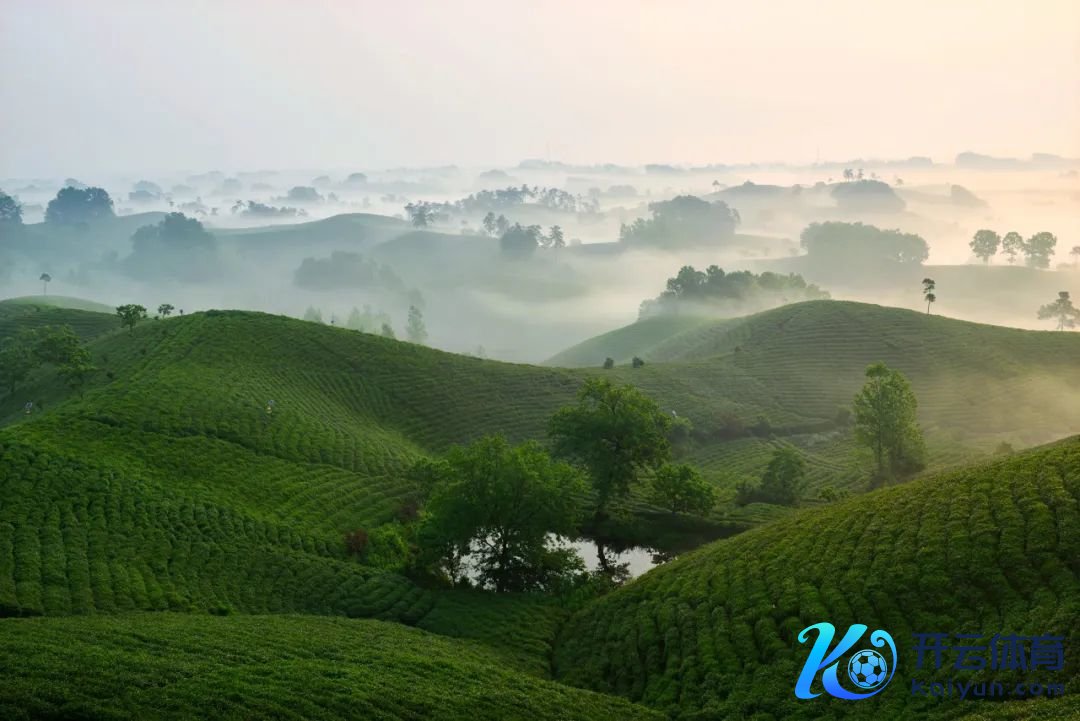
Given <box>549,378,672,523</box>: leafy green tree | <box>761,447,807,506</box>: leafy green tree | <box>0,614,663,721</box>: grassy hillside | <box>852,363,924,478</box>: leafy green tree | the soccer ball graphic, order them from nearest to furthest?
1. <box>0,614,663,721</box>: grassy hillside
2. the soccer ball graphic
3. <box>549,378,672,523</box>: leafy green tree
4. <box>761,447,807,506</box>: leafy green tree
5. <box>852,363,924,478</box>: leafy green tree

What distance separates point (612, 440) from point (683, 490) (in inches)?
316

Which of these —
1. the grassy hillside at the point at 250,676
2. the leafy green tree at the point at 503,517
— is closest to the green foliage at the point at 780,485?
the leafy green tree at the point at 503,517

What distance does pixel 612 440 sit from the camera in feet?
227

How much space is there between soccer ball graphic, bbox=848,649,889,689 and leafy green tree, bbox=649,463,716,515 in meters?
33.6

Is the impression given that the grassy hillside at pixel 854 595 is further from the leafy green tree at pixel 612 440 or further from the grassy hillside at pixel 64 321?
the grassy hillside at pixel 64 321

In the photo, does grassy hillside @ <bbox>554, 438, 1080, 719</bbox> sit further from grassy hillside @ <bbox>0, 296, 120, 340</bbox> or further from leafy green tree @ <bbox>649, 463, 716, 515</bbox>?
grassy hillside @ <bbox>0, 296, 120, 340</bbox>

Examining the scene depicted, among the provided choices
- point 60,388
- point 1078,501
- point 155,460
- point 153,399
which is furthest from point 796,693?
point 60,388

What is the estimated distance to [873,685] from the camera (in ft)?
102

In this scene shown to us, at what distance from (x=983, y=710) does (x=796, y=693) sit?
7599 mm

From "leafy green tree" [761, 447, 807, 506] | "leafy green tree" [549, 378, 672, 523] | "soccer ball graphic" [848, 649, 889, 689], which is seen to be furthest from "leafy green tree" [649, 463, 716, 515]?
"soccer ball graphic" [848, 649, 889, 689]

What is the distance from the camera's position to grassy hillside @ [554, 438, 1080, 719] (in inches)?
1256

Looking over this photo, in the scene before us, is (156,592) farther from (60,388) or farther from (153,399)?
(60,388)

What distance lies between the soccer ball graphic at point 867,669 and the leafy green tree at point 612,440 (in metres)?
36.2

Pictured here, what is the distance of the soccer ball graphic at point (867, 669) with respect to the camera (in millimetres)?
31234
